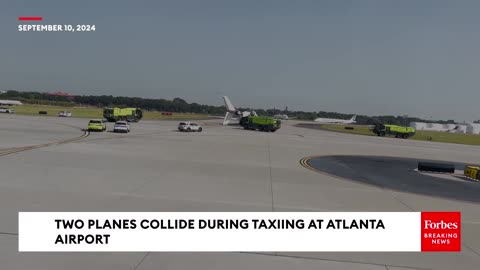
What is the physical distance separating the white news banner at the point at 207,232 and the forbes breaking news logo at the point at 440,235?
0.78 feet

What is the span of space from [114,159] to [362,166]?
2069 cm

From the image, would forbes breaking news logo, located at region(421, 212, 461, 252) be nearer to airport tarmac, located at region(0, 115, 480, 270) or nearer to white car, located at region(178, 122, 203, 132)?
airport tarmac, located at region(0, 115, 480, 270)

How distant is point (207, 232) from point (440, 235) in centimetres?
769

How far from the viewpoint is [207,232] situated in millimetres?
9984

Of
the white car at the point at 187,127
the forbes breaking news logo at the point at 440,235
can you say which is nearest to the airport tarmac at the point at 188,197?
the forbes breaking news logo at the point at 440,235

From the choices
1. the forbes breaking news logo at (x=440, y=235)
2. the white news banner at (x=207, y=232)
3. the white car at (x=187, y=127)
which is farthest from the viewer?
the white car at (x=187, y=127)

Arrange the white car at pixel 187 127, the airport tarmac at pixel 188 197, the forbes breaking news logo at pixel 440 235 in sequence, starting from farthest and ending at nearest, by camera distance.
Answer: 1. the white car at pixel 187 127
2. the forbes breaking news logo at pixel 440 235
3. the airport tarmac at pixel 188 197

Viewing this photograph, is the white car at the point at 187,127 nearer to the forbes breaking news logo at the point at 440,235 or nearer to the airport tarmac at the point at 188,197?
the airport tarmac at the point at 188,197

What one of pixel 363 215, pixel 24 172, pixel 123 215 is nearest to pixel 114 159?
pixel 24 172

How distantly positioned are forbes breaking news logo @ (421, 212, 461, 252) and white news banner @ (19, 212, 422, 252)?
9.4 inches

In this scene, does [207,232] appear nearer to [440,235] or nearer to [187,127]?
[440,235]

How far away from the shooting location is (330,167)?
26047 mm

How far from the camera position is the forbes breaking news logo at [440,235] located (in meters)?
9.80
